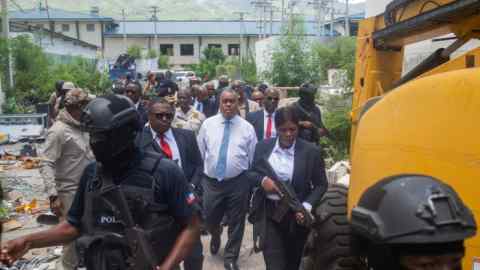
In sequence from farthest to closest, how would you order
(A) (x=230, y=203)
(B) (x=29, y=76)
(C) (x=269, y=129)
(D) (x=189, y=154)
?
(B) (x=29, y=76) < (C) (x=269, y=129) < (A) (x=230, y=203) < (D) (x=189, y=154)

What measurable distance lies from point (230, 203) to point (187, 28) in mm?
84670

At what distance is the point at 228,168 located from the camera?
261 inches

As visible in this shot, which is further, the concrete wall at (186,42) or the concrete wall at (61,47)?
the concrete wall at (186,42)

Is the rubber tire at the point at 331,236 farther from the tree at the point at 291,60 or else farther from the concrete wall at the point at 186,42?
the concrete wall at the point at 186,42

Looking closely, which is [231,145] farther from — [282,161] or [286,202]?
[286,202]

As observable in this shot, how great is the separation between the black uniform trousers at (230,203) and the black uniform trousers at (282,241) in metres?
1.55

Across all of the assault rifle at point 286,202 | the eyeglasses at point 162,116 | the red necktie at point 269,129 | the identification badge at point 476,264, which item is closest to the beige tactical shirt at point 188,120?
the red necktie at point 269,129

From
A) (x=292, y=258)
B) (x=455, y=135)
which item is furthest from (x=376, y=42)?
(x=455, y=135)

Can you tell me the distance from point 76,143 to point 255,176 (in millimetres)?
1679

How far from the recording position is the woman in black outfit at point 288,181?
5090mm

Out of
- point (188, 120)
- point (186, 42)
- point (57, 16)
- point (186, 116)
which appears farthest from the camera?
point (186, 42)

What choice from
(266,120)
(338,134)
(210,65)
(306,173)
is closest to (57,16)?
(210,65)

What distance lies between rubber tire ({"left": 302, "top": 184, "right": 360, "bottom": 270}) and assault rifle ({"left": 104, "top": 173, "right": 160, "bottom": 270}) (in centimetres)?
192

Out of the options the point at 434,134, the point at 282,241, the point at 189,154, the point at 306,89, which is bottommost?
the point at 282,241
